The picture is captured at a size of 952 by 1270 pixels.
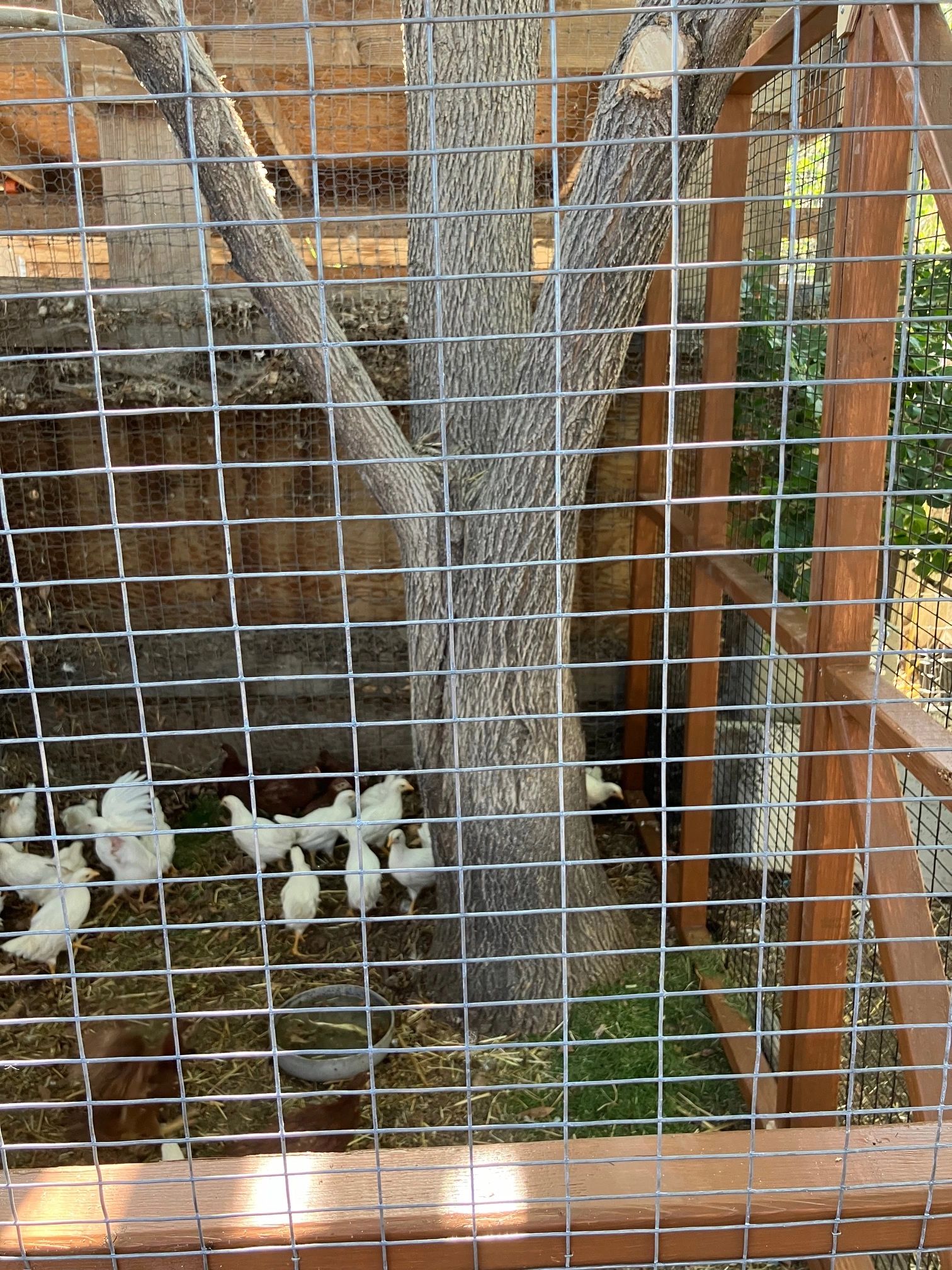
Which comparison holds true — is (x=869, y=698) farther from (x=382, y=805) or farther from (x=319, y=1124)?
(x=382, y=805)

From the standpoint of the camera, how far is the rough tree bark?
2.16m

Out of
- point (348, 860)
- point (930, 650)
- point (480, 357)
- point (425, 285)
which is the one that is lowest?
point (348, 860)

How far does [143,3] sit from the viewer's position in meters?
2.10

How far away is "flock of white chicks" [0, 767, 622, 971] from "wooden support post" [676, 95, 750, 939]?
25.5 inches

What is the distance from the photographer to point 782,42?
2371 mm

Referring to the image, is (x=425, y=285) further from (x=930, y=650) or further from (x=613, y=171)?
(x=930, y=650)

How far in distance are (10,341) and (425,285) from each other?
6.97 ft

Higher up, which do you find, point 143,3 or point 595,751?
point 143,3

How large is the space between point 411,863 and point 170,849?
1025 millimetres

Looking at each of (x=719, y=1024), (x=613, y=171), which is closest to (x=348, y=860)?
(x=719, y=1024)

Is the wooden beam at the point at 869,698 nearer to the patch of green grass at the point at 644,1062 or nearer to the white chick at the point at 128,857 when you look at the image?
the patch of green grass at the point at 644,1062

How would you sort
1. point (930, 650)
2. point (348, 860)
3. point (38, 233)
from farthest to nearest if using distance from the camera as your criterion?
1. point (348, 860)
2. point (930, 650)
3. point (38, 233)

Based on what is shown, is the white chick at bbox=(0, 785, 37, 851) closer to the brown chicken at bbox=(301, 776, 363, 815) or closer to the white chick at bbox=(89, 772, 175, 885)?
the white chick at bbox=(89, 772, 175, 885)

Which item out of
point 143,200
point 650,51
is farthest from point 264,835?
point 650,51
